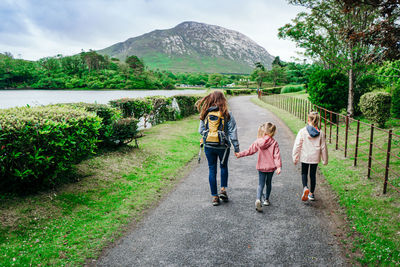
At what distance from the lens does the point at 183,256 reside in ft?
10.9

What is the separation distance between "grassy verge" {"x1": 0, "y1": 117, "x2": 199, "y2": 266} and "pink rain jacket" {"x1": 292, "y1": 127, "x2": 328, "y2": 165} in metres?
2.91

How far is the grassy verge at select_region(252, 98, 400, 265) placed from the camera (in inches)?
131

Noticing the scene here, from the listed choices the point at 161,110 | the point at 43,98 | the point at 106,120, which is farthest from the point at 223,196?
the point at 43,98

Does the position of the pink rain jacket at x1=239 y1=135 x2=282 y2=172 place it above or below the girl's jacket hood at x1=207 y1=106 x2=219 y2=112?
below

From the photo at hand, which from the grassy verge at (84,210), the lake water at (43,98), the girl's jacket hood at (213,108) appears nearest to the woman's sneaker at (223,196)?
the grassy verge at (84,210)

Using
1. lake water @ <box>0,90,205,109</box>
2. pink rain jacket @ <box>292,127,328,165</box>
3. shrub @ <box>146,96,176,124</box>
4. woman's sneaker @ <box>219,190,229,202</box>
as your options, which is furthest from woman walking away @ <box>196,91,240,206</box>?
shrub @ <box>146,96,176,124</box>

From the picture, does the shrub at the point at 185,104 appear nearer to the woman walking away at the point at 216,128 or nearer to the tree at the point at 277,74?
the woman walking away at the point at 216,128

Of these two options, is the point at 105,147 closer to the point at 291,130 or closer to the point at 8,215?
the point at 8,215

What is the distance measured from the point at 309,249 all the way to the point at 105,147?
6434 millimetres

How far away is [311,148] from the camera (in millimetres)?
4863

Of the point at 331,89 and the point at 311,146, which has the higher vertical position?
the point at 331,89

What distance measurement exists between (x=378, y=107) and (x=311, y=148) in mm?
8632

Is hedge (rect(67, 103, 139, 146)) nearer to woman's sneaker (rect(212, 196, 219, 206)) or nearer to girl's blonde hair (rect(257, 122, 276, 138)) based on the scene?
woman's sneaker (rect(212, 196, 219, 206))

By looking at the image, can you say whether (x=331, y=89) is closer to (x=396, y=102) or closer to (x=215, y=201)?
(x=396, y=102)
